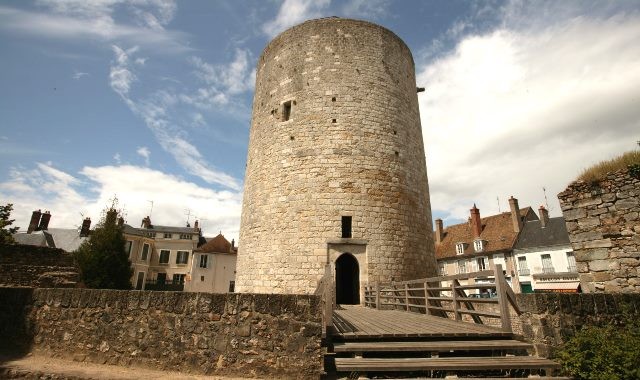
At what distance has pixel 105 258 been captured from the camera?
19.5 metres

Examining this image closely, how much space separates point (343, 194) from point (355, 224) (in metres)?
1.06

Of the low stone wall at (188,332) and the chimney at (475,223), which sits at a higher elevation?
the chimney at (475,223)

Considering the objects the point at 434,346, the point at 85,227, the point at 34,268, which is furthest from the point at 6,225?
the point at 85,227

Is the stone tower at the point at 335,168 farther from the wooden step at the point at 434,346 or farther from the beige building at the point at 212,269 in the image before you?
the beige building at the point at 212,269

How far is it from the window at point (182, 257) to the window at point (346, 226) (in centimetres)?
3271

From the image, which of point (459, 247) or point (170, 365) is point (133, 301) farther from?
point (459, 247)

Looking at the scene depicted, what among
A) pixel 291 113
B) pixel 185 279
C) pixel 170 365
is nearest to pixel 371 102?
pixel 291 113

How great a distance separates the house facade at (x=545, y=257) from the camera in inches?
970

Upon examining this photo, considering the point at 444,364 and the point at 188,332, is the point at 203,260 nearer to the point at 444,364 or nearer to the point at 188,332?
the point at 188,332

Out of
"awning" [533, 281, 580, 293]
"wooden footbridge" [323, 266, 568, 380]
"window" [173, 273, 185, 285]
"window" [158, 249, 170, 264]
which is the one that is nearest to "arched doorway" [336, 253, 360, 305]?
"wooden footbridge" [323, 266, 568, 380]

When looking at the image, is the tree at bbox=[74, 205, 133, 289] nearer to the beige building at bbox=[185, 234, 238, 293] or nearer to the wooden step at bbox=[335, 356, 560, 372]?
the beige building at bbox=[185, 234, 238, 293]

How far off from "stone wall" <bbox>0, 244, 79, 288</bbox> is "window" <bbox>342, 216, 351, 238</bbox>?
844 cm

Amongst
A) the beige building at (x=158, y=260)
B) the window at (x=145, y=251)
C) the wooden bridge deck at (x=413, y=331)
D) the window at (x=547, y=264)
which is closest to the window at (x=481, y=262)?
the window at (x=547, y=264)

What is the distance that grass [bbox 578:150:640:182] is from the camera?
21.4 ft
